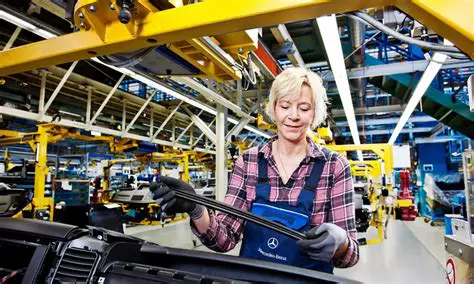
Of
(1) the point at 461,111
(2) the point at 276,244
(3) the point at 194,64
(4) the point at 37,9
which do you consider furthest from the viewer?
(1) the point at 461,111

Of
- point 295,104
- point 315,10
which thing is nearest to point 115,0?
point 315,10

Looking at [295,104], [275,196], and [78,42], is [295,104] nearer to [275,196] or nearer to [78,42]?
[275,196]

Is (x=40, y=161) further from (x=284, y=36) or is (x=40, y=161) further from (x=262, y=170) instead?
(x=262, y=170)

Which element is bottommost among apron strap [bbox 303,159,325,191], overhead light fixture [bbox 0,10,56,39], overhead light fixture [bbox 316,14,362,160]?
apron strap [bbox 303,159,325,191]

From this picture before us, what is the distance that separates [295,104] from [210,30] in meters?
0.45

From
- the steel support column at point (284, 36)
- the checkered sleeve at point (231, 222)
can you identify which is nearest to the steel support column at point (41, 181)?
the steel support column at point (284, 36)

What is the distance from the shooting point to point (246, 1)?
0.96 metres

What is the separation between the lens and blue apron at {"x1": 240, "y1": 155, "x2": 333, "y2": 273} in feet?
3.91

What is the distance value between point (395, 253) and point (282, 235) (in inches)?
235

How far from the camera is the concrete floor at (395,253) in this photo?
4.67 m

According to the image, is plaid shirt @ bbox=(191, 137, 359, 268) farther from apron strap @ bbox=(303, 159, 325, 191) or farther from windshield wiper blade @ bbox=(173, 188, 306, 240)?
windshield wiper blade @ bbox=(173, 188, 306, 240)

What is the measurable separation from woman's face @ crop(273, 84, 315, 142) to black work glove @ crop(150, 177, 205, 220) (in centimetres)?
47

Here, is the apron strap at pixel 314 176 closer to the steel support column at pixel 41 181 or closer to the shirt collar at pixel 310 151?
the shirt collar at pixel 310 151

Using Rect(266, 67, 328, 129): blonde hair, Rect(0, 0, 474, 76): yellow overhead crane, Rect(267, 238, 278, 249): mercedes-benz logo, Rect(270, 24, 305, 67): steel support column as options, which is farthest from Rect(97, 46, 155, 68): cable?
Rect(270, 24, 305, 67): steel support column
